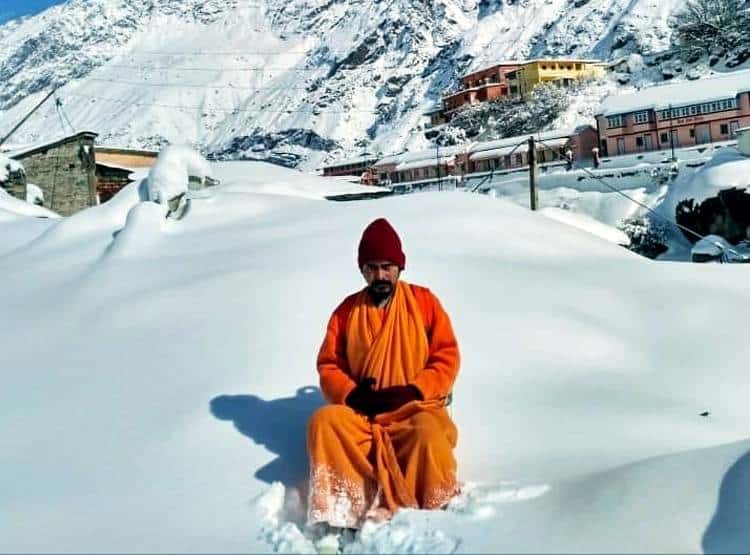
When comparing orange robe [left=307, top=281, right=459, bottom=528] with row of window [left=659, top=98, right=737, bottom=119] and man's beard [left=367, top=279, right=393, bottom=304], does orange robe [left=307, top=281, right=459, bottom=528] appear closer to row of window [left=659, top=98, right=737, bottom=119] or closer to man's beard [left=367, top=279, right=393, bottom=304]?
man's beard [left=367, top=279, right=393, bottom=304]

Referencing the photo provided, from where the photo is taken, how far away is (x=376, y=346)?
127 inches

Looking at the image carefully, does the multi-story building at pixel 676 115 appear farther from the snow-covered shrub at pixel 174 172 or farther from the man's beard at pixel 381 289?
the man's beard at pixel 381 289

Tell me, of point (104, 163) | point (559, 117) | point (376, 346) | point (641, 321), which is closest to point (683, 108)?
point (559, 117)

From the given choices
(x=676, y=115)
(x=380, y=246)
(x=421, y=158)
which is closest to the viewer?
(x=380, y=246)

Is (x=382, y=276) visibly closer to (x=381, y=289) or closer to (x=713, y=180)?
(x=381, y=289)

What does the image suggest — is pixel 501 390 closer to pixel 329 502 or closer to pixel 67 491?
pixel 329 502

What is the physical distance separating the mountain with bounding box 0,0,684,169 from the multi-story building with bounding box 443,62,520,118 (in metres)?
6.28

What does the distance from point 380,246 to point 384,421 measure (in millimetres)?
710

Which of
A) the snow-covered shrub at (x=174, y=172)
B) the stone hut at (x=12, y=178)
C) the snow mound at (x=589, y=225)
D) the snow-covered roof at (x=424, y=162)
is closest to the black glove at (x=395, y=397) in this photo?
the snow-covered shrub at (x=174, y=172)

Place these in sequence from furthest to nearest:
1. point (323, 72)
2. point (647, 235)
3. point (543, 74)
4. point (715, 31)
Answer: point (323, 72) → point (543, 74) → point (715, 31) → point (647, 235)

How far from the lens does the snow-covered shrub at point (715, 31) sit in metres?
Answer: 59.3

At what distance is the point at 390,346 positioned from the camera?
10.6 ft

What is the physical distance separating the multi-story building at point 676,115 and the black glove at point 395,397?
131ft

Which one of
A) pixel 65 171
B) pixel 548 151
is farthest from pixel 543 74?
pixel 65 171
